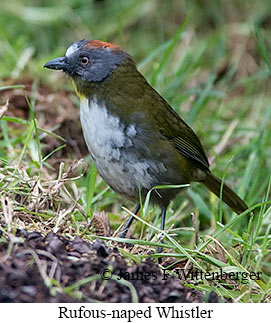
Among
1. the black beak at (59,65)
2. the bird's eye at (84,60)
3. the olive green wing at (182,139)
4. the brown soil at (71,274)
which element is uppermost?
the bird's eye at (84,60)

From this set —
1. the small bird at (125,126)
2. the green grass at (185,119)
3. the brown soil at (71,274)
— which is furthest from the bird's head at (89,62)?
the brown soil at (71,274)

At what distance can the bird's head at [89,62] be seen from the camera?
4.10m

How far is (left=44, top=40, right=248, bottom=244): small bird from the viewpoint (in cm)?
389

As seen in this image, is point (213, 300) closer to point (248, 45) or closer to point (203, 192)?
point (203, 192)

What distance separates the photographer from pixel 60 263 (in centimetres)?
294

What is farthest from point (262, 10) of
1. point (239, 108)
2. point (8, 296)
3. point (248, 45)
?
point (8, 296)

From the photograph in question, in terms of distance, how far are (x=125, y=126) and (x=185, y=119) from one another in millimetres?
1910

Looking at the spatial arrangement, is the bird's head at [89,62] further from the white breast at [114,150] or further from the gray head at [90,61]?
the white breast at [114,150]

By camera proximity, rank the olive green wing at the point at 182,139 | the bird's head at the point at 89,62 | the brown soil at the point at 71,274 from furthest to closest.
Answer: the olive green wing at the point at 182,139 < the bird's head at the point at 89,62 < the brown soil at the point at 71,274

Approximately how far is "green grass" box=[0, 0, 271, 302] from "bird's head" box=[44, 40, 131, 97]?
1.22 feet

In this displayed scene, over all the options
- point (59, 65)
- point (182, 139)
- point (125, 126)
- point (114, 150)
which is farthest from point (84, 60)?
point (182, 139)

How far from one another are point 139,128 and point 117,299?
1.40m

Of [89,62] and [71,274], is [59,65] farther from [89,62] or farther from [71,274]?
[71,274]

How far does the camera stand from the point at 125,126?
3.90m
